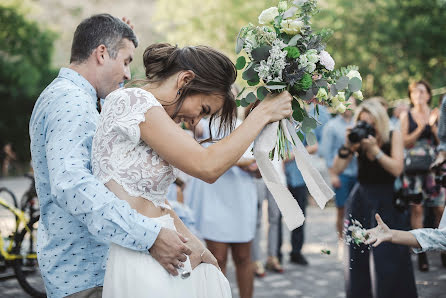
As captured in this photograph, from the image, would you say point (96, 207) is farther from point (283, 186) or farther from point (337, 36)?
point (337, 36)

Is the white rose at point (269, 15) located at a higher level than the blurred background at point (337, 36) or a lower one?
lower

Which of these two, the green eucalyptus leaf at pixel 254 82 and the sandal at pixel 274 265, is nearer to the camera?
the green eucalyptus leaf at pixel 254 82

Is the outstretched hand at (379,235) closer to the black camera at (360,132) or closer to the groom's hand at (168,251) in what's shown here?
the groom's hand at (168,251)

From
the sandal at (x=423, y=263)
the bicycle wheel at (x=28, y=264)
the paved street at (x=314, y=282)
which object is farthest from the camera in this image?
the sandal at (x=423, y=263)

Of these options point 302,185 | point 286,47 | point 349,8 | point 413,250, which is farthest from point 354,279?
point 349,8

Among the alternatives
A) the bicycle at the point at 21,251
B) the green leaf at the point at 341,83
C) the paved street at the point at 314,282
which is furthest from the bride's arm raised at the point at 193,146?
the bicycle at the point at 21,251

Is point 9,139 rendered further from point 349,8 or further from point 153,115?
point 153,115

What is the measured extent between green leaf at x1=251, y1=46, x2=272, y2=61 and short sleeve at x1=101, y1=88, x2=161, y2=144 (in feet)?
1.62

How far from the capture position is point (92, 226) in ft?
6.70

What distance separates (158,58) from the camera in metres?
2.26

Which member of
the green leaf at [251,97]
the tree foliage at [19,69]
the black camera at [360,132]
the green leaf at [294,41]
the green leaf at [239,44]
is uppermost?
the tree foliage at [19,69]

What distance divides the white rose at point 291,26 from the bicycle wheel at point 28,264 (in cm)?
390

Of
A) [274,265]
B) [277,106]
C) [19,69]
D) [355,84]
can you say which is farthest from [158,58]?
[19,69]

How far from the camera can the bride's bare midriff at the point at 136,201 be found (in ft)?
6.87
